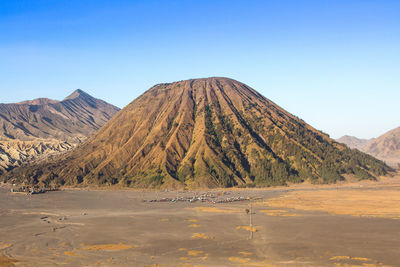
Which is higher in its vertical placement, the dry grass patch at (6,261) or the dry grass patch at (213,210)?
the dry grass patch at (6,261)

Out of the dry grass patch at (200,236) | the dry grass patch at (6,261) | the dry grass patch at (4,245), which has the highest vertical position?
the dry grass patch at (4,245)

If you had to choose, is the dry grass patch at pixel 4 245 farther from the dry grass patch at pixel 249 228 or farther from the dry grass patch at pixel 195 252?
the dry grass patch at pixel 249 228

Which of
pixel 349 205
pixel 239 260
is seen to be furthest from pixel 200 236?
pixel 349 205

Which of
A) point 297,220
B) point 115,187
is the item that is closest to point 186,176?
point 115,187

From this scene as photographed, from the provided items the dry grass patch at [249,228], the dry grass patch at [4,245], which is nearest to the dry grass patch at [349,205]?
the dry grass patch at [249,228]

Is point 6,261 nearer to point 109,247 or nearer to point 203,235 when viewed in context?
point 109,247

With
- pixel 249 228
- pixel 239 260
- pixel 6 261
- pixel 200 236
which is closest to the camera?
pixel 239 260

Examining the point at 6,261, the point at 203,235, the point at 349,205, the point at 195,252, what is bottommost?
the point at 349,205

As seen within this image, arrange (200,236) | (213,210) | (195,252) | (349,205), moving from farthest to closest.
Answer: (349,205) < (213,210) < (200,236) < (195,252)

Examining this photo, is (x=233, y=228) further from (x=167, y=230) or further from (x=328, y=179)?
(x=328, y=179)
